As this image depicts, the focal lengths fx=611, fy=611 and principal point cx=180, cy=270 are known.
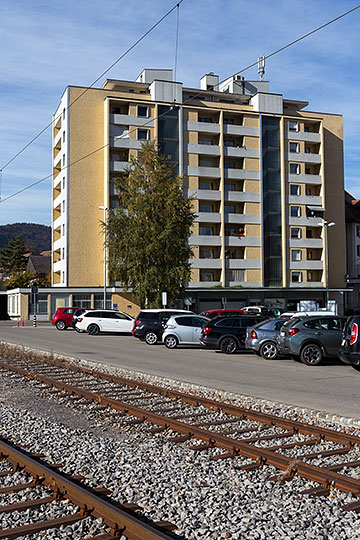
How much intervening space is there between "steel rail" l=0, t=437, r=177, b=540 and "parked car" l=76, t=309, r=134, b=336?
31077mm

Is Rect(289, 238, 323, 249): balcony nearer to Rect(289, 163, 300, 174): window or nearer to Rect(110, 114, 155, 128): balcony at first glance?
Rect(289, 163, 300, 174): window

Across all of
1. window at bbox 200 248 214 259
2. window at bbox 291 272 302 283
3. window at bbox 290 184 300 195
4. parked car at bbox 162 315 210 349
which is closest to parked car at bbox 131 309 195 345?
parked car at bbox 162 315 210 349

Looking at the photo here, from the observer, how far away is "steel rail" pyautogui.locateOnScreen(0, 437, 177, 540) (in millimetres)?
4695

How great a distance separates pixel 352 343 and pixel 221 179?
53.7m

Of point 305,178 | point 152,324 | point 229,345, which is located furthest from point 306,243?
point 229,345

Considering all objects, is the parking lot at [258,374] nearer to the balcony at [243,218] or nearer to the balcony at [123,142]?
the balcony at [123,142]

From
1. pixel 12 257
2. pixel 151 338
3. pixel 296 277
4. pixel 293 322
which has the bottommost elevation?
pixel 151 338

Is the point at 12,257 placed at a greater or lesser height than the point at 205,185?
lesser

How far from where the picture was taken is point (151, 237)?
3831 centimetres

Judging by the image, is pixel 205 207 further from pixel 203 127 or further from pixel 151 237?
pixel 151 237

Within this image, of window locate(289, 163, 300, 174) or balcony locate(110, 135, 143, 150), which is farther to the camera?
window locate(289, 163, 300, 174)

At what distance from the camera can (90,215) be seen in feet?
212

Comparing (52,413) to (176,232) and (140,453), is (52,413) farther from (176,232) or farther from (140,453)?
(176,232)

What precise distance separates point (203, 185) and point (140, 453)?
62.4 meters
